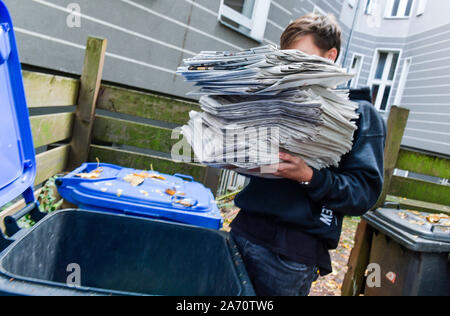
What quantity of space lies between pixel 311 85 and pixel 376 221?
1793mm

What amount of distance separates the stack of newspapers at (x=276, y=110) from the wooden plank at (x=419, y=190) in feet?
8.19

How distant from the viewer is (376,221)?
7.27 ft

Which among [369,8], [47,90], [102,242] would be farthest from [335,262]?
[369,8]

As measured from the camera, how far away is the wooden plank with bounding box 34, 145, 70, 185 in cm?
213

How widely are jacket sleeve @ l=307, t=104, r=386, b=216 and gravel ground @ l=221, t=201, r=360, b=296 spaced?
219cm

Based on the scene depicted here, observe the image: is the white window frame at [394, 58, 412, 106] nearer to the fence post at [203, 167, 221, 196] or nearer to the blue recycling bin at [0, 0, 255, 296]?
the fence post at [203, 167, 221, 196]

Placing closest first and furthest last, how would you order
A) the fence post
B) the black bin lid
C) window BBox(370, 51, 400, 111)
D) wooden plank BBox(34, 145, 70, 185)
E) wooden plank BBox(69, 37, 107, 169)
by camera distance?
the black bin lid
wooden plank BBox(34, 145, 70, 185)
wooden plank BBox(69, 37, 107, 169)
the fence post
window BBox(370, 51, 400, 111)

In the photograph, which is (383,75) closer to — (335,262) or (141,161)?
(335,262)

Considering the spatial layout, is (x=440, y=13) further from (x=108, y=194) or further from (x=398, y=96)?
(x=108, y=194)

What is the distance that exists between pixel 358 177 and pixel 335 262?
10.1 feet

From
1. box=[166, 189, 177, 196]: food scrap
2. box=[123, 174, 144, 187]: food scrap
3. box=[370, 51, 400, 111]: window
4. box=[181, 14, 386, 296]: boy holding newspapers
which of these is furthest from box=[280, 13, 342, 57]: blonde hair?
box=[370, 51, 400, 111]: window

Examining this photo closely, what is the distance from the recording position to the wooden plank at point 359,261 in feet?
8.06
